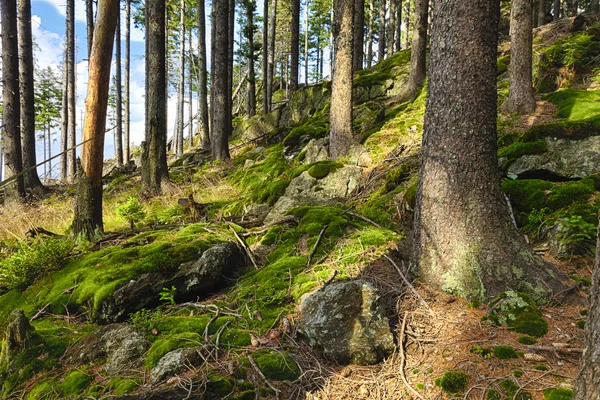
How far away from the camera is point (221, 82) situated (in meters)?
11.7

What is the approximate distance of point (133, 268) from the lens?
3.81 meters

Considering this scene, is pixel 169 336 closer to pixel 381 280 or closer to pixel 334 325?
Result: pixel 334 325

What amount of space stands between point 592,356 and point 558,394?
64 cm

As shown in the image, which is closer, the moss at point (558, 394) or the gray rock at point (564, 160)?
the moss at point (558, 394)

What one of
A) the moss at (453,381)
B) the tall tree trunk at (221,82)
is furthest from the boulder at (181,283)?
the tall tree trunk at (221,82)

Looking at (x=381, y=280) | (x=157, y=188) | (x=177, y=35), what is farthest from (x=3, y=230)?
(x=177, y=35)

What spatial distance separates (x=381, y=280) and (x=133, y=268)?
2800 millimetres

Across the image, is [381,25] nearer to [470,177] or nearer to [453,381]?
[470,177]

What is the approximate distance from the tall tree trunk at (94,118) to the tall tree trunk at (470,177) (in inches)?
194

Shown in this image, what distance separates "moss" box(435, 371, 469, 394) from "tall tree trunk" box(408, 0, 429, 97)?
350 inches

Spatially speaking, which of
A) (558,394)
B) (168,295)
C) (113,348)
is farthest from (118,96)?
(558,394)

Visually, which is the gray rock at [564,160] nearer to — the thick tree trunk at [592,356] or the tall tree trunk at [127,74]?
the thick tree trunk at [592,356]

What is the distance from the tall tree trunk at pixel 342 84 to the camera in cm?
718

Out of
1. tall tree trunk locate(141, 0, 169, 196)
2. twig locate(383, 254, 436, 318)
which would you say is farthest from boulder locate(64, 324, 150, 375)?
tall tree trunk locate(141, 0, 169, 196)
